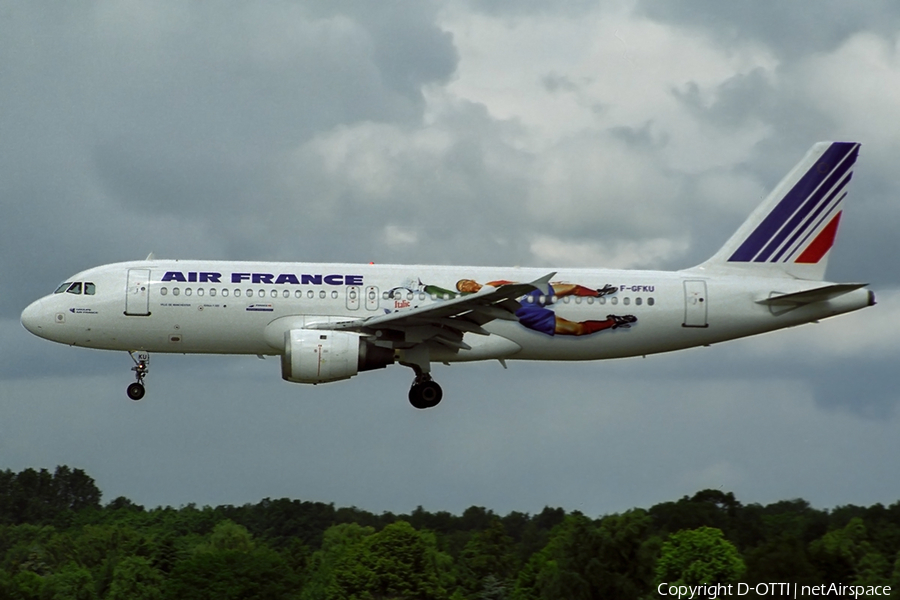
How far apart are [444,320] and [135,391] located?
35.0 ft

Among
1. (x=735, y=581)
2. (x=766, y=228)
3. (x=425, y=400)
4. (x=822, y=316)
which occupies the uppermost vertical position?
(x=766, y=228)

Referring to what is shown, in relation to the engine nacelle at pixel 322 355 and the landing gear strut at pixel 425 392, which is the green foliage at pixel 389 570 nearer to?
the landing gear strut at pixel 425 392

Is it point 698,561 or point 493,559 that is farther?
point 493,559

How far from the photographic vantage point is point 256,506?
136 metres

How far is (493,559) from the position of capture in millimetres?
105188

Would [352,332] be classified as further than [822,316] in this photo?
No

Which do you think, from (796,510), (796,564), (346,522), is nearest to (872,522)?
(796,510)

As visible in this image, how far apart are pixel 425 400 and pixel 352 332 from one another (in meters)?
3.67

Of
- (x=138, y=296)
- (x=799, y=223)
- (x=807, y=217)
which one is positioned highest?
(x=807, y=217)

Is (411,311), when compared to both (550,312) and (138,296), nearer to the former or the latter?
(550,312)

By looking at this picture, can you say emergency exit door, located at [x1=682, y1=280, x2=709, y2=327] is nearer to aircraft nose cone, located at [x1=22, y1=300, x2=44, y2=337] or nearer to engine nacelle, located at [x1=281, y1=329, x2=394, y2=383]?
engine nacelle, located at [x1=281, y1=329, x2=394, y2=383]

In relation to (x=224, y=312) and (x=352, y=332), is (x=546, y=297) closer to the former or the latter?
(x=352, y=332)

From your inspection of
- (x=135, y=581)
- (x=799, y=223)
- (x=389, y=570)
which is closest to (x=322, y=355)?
(x=799, y=223)

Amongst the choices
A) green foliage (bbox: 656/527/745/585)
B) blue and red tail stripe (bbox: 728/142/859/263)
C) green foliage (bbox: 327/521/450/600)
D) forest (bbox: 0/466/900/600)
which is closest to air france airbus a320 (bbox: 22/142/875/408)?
blue and red tail stripe (bbox: 728/142/859/263)
